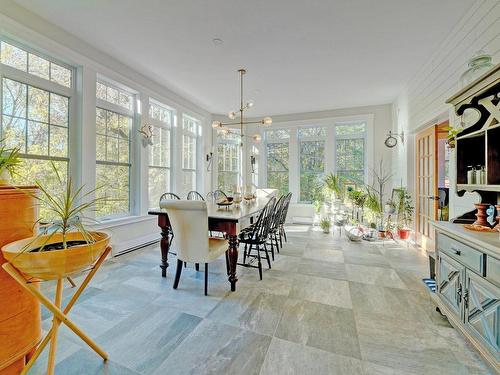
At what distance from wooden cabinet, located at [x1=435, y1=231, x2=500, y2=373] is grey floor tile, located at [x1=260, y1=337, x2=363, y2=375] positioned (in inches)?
29.7

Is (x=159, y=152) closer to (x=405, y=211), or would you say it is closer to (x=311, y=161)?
(x=311, y=161)

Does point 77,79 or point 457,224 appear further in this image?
point 77,79

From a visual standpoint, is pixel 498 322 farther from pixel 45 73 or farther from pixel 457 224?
pixel 45 73

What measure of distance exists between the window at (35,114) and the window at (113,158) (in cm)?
47

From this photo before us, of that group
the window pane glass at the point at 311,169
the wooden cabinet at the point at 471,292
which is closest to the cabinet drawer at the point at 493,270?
the wooden cabinet at the point at 471,292

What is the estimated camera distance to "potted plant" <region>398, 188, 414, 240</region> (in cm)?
436

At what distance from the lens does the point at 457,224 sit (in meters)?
1.99

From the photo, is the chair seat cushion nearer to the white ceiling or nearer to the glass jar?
the white ceiling

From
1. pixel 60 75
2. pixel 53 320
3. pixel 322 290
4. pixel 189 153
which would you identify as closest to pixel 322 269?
pixel 322 290

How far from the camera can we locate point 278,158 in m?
6.70

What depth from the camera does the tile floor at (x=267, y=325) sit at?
4.90 feet

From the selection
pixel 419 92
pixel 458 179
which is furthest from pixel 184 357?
pixel 419 92

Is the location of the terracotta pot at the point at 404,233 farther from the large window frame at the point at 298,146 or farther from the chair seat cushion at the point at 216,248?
the chair seat cushion at the point at 216,248

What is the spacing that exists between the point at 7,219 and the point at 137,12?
7.92ft
